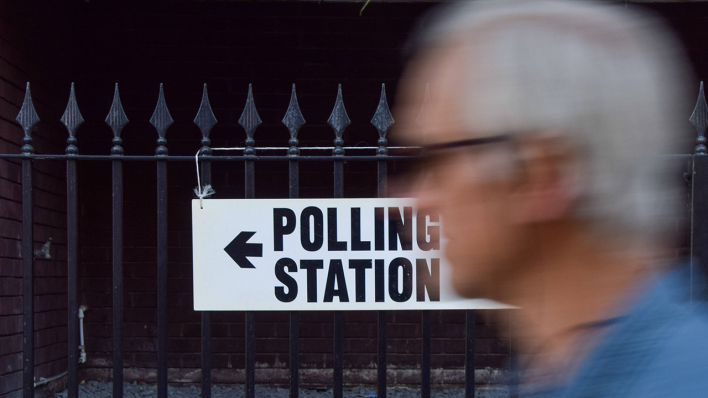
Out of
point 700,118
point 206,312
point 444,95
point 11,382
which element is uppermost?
point 700,118

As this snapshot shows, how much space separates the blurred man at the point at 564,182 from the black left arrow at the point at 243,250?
1.57m

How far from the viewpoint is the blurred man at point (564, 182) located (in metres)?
1.00

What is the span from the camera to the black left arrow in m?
2.57

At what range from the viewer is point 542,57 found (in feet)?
3.47

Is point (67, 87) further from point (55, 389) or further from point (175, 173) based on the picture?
point (55, 389)

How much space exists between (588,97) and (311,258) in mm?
1755

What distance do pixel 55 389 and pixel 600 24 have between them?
467cm

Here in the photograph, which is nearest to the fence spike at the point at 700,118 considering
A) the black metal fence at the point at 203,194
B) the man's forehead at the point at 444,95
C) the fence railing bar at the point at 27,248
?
the black metal fence at the point at 203,194

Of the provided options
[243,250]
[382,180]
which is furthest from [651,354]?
[243,250]

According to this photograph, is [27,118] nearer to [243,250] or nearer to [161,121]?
[161,121]

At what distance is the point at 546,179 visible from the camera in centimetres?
103

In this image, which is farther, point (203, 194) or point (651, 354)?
point (203, 194)

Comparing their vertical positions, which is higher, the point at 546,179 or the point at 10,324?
the point at 546,179

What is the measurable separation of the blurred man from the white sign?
1.40 meters
